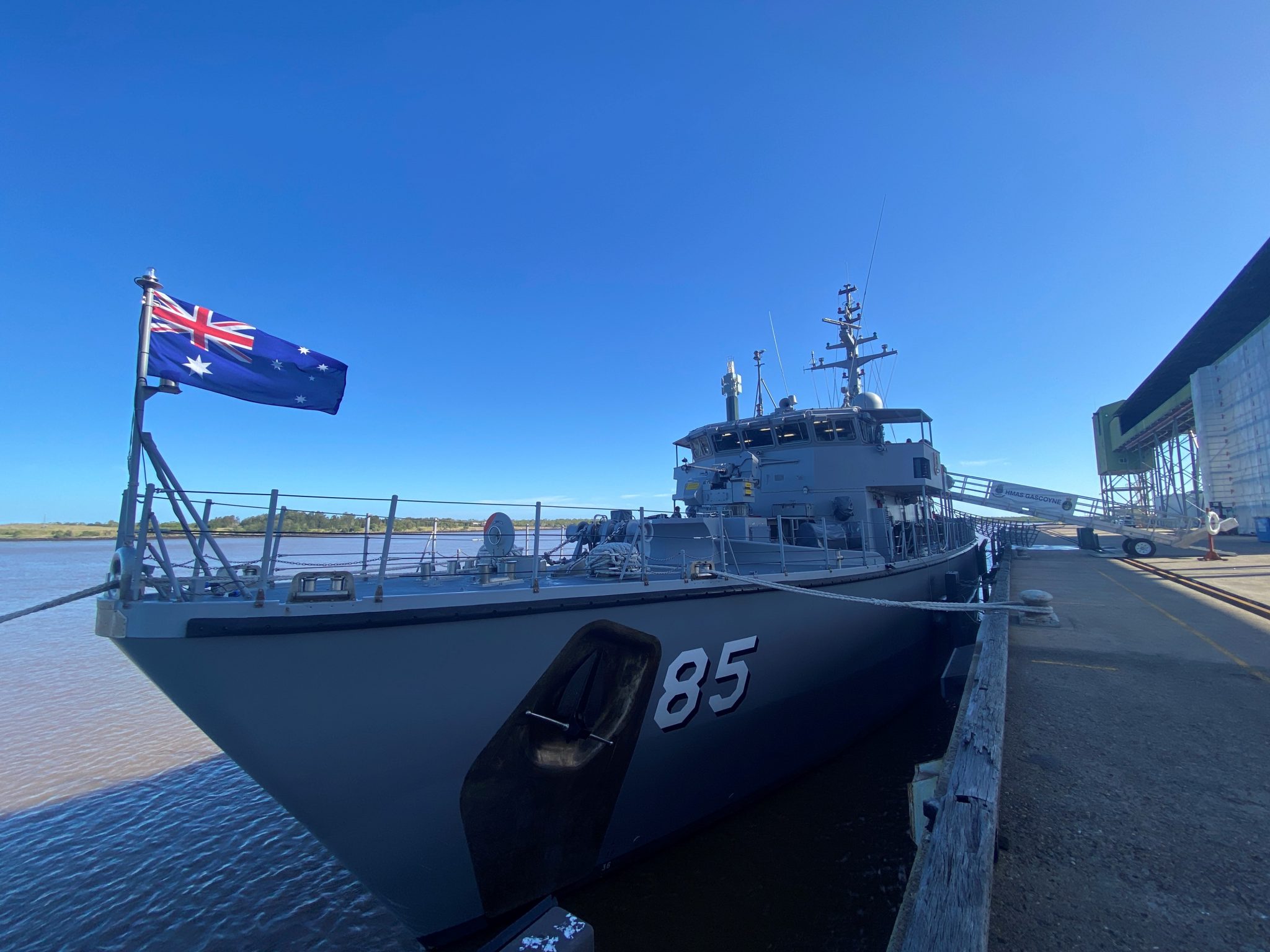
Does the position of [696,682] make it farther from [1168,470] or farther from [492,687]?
[1168,470]

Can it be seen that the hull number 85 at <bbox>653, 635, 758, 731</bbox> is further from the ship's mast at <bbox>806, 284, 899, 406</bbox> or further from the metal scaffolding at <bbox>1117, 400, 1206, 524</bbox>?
the metal scaffolding at <bbox>1117, 400, 1206, 524</bbox>

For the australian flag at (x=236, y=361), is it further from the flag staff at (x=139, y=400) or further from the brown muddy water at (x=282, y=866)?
the brown muddy water at (x=282, y=866)

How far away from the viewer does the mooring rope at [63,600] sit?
2.91 meters

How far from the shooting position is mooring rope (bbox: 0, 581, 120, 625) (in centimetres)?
291

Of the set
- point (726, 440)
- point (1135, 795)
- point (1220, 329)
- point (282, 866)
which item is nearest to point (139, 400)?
point (282, 866)

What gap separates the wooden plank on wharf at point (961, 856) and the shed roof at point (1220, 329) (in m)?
35.4

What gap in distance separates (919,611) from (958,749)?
26.0ft

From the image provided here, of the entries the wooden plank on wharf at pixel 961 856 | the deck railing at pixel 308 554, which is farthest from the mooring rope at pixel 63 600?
the wooden plank on wharf at pixel 961 856

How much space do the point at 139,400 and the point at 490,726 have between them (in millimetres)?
3442

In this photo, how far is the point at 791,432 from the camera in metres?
11.5

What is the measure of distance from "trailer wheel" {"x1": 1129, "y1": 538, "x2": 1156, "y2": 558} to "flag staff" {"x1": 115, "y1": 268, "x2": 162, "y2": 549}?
99.0ft

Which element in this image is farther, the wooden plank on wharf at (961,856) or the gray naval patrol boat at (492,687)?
the gray naval patrol boat at (492,687)

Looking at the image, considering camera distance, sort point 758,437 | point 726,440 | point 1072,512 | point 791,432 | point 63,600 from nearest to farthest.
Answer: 1. point 63,600
2. point 791,432
3. point 758,437
4. point 726,440
5. point 1072,512

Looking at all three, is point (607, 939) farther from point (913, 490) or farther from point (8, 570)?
point (8, 570)
